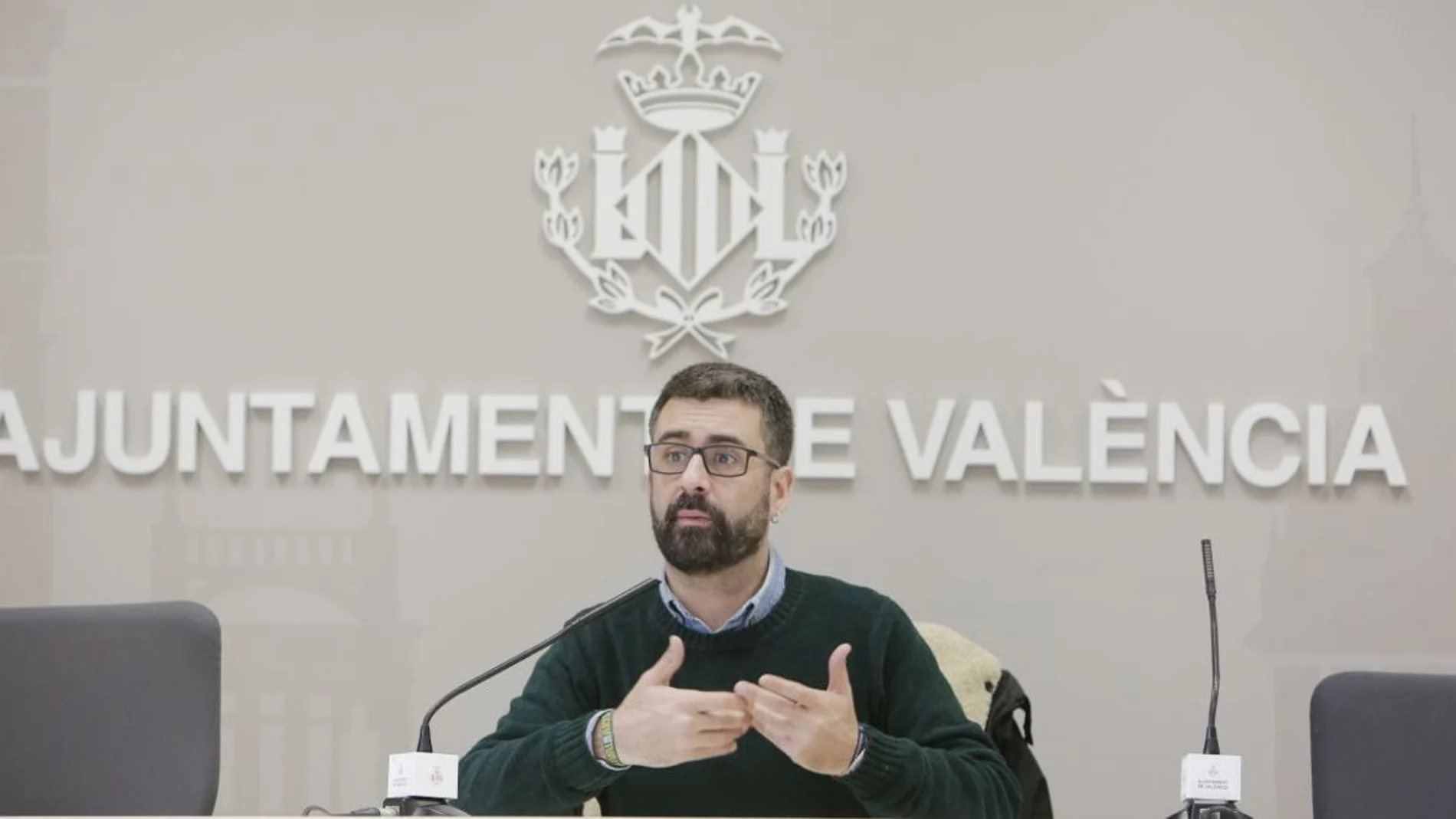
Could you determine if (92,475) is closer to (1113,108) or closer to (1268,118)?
(1113,108)

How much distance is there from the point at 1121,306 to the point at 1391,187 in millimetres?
699

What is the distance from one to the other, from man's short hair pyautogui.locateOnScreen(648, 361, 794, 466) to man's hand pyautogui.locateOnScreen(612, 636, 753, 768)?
25.0 inches

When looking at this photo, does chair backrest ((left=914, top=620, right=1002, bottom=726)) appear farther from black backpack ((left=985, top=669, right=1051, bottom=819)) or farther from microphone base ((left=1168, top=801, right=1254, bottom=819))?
microphone base ((left=1168, top=801, right=1254, bottom=819))

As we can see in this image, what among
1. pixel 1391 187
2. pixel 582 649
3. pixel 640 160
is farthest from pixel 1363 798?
pixel 640 160

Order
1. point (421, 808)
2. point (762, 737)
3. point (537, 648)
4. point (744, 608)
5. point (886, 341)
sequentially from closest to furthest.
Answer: point (421, 808)
point (537, 648)
point (762, 737)
point (744, 608)
point (886, 341)

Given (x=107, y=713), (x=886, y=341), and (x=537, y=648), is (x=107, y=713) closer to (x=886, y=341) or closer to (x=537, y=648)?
(x=537, y=648)

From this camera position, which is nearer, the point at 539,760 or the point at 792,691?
the point at 792,691

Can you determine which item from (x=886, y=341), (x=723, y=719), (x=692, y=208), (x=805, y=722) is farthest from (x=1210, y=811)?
(x=692, y=208)

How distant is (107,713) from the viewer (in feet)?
8.70

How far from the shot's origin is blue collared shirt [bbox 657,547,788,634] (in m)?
2.98

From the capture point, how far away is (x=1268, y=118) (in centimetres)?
409

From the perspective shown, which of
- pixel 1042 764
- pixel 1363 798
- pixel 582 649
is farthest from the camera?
pixel 1042 764

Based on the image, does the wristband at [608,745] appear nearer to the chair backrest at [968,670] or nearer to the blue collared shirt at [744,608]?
the blue collared shirt at [744,608]

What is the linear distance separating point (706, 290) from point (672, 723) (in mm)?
1706
